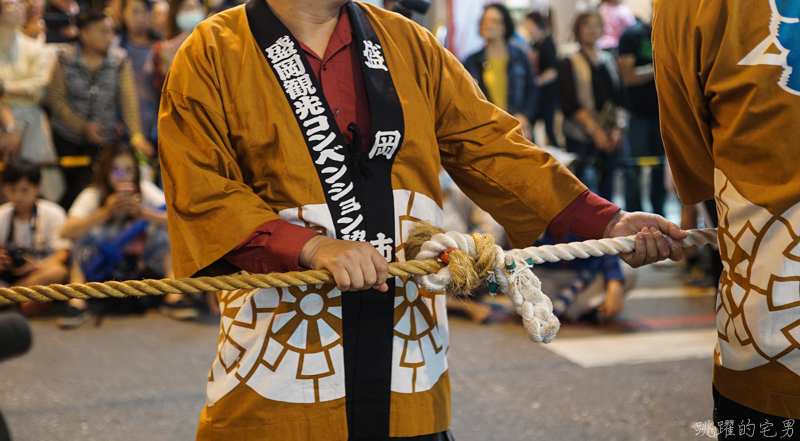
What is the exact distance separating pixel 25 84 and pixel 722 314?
4.26 metres

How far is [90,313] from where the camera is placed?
3.98 m

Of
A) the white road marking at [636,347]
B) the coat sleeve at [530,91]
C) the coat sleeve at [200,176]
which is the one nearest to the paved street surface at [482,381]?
the white road marking at [636,347]

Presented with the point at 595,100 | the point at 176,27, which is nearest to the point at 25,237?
the point at 176,27

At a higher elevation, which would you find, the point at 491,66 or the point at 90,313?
the point at 491,66

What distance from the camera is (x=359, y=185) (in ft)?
4.24

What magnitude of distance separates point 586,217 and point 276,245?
634 mm

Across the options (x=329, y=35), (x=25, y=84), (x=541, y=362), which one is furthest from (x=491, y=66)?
(x=329, y=35)

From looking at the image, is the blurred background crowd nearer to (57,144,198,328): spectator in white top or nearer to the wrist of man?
(57,144,198,328): spectator in white top

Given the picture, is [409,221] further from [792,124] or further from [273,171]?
[792,124]

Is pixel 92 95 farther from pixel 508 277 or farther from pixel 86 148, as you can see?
pixel 508 277

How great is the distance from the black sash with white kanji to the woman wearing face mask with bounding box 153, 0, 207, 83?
3.39 meters

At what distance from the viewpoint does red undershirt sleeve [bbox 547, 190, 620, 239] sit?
1.42 meters

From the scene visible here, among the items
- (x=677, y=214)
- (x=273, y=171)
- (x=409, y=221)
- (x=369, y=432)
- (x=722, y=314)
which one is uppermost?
(x=273, y=171)

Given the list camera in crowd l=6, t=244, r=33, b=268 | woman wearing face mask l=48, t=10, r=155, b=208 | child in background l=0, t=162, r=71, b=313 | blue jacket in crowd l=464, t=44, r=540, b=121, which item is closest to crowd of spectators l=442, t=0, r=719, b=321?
blue jacket in crowd l=464, t=44, r=540, b=121
